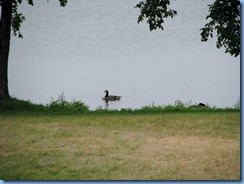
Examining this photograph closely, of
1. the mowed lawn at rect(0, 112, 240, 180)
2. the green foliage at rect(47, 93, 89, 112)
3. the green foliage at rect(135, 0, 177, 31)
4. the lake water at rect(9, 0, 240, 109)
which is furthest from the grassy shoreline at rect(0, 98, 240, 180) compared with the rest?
the green foliage at rect(135, 0, 177, 31)

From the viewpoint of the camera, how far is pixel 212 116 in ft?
30.0

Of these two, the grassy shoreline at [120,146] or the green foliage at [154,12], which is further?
the green foliage at [154,12]

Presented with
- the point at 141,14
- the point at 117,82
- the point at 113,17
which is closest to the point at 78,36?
the point at 113,17

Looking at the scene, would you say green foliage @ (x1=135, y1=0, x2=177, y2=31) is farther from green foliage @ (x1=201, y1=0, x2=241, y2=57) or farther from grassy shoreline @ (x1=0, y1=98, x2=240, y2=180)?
grassy shoreline @ (x1=0, y1=98, x2=240, y2=180)

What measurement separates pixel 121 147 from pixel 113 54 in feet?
9.23

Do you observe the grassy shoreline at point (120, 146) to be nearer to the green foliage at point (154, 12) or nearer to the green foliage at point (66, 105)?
the green foliage at point (66, 105)

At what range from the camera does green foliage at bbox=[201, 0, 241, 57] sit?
8.55m

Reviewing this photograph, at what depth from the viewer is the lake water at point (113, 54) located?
8664 millimetres

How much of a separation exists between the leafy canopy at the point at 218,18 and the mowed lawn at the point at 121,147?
4.45 ft

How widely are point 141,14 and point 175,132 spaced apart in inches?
113

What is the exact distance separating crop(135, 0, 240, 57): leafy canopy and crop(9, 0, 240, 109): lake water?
140mm

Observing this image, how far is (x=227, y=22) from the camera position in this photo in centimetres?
891

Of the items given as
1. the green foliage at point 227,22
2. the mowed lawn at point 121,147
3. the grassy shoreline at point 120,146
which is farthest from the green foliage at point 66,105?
the green foliage at point 227,22

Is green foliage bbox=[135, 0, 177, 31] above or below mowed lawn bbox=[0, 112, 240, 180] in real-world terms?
above
